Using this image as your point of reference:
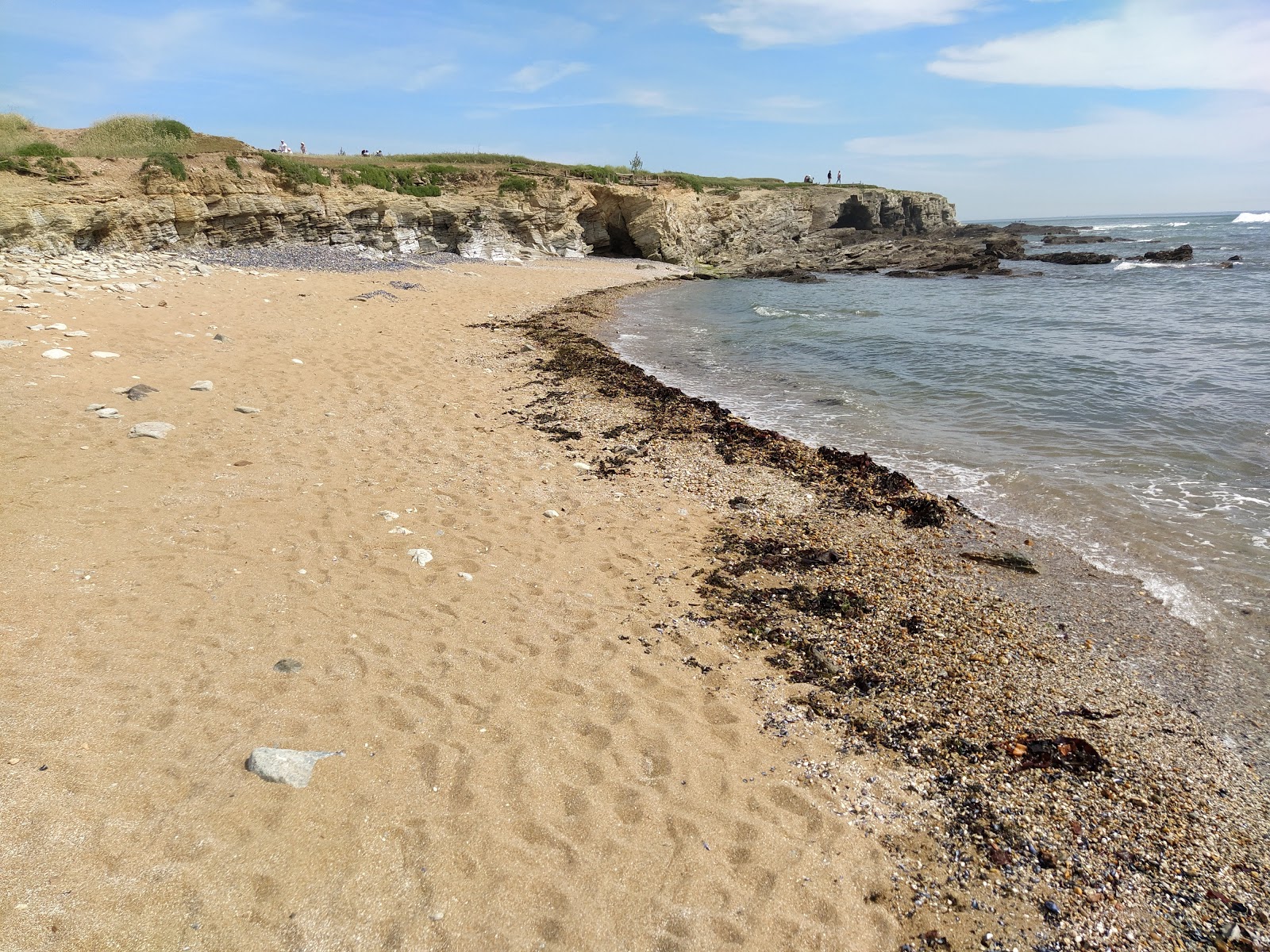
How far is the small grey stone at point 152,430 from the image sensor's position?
6918mm

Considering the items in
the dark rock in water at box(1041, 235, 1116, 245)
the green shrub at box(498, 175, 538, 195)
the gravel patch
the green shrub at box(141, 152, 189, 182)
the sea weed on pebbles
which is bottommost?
the sea weed on pebbles

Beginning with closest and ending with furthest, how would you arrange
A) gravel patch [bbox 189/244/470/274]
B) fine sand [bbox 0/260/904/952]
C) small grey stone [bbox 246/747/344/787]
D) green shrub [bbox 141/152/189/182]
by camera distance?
1. fine sand [bbox 0/260/904/952]
2. small grey stone [bbox 246/747/344/787]
3. green shrub [bbox 141/152/189/182]
4. gravel patch [bbox 189/244/470/274]

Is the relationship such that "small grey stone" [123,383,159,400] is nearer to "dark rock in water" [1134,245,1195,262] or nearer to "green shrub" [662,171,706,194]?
"green shrub" [662,171,706,194]

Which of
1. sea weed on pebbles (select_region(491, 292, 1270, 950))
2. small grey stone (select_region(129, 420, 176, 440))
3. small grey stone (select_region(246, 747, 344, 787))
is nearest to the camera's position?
sea weed on pebbles (select_region(491, 292, 1270, 950))

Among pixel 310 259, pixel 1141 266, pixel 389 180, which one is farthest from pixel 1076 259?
pixel 310 259

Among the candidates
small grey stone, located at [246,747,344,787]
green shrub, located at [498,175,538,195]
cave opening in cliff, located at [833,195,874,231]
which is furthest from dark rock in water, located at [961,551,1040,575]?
cave opening in cliff, located at [833,195,874,231]

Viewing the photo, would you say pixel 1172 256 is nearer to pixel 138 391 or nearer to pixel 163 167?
pixel 138 391

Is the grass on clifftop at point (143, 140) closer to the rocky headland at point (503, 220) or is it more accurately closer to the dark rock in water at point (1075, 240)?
the rocky headland at point (503, 220)

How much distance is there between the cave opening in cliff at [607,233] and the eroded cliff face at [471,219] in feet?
0.23

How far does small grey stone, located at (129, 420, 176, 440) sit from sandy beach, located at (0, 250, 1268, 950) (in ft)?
0.32

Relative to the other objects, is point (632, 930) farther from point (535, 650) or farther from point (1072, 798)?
point (1072, 798)

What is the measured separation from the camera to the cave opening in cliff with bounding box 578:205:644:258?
38.5 meters

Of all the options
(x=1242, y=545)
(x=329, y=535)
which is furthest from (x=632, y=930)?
(x=1242, y=545)

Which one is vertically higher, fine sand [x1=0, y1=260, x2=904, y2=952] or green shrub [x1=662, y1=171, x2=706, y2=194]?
green shrub [x1=662, y1=171, x2=706, y2=194]
